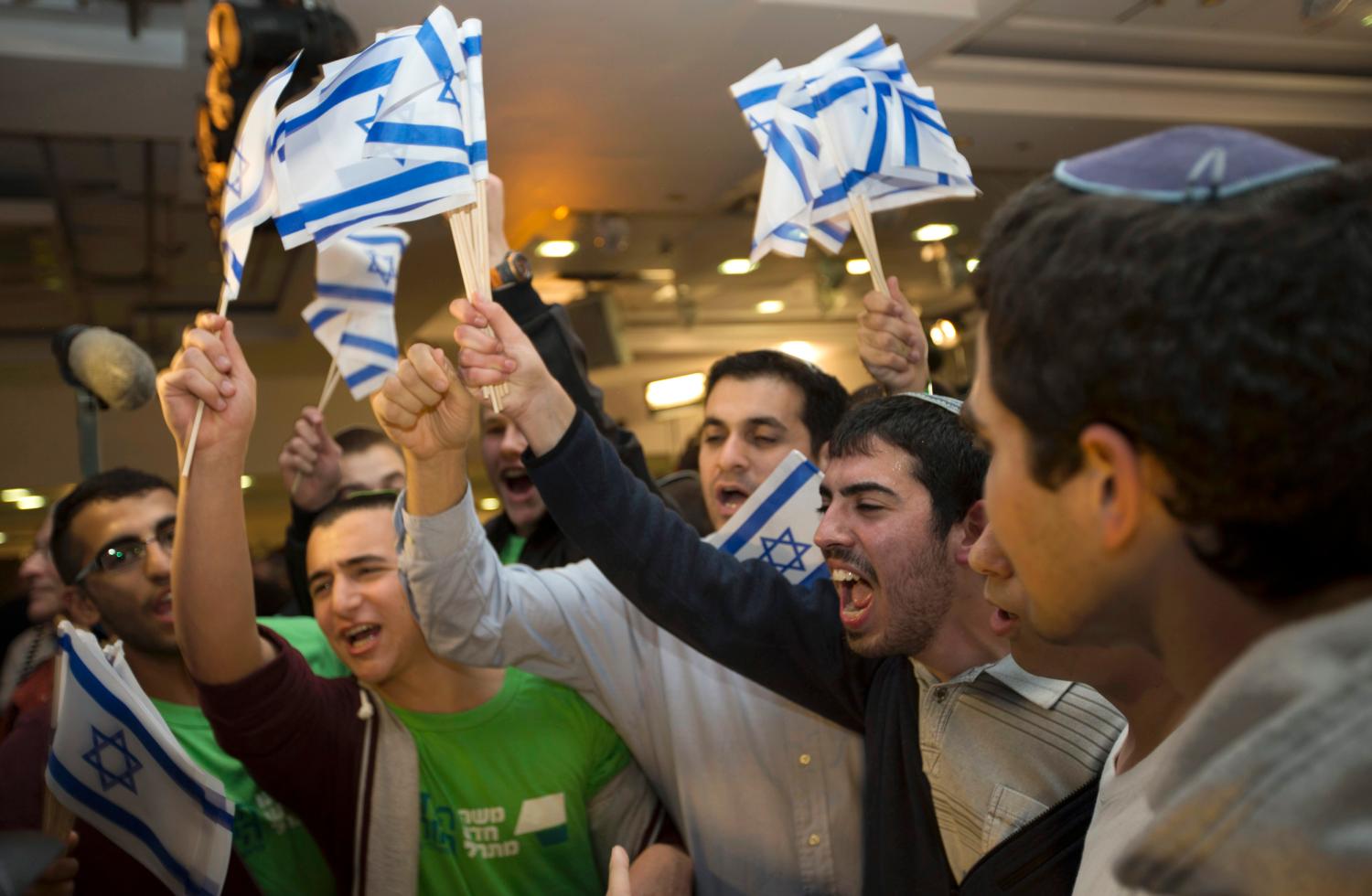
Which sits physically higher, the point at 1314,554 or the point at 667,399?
the point at 1314,554

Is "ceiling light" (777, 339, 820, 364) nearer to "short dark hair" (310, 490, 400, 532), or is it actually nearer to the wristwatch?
"short dark hair" (310, 490, 400, 532)

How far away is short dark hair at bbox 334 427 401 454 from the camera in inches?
129

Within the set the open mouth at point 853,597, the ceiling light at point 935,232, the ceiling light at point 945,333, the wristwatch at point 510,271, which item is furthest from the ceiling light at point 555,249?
the open mouth at point 853,597

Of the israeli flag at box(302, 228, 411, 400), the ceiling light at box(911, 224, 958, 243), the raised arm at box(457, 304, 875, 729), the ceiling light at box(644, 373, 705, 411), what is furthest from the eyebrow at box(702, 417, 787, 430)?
the ceiling light at box(644, 373, 705, 411)

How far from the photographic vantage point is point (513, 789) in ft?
6.73

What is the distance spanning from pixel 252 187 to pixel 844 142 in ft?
3.47

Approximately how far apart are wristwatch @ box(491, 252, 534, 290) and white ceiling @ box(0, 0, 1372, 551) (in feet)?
5.17

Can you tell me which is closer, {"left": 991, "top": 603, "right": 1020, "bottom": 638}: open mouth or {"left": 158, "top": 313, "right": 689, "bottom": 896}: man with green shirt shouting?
{"left": 991, "top": 603, "right": 1020, "bottom": 638}: open mouth

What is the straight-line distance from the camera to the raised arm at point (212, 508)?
70.9 inches

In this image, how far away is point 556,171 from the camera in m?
5.68

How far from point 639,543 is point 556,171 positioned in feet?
14.0

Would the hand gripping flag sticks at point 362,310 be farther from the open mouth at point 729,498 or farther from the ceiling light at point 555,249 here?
the ceiling light at point 555,249

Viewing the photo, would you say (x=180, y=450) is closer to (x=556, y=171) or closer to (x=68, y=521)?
(x=68, y=521)

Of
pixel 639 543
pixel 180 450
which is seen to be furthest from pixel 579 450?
pixel 180 450
